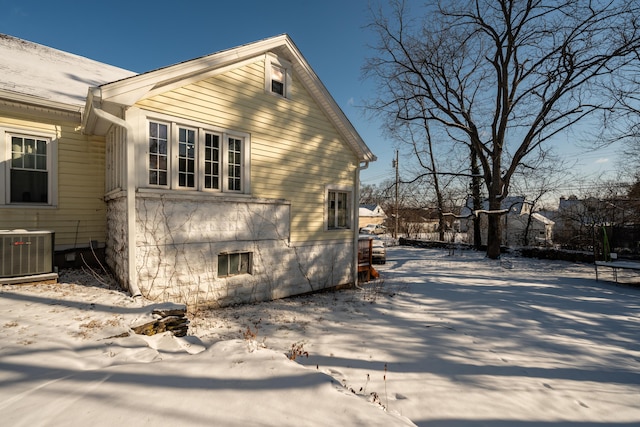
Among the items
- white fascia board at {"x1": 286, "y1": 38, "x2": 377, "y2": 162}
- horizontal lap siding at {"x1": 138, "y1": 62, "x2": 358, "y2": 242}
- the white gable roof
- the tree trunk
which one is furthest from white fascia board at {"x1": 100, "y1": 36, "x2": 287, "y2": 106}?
the tree trunk

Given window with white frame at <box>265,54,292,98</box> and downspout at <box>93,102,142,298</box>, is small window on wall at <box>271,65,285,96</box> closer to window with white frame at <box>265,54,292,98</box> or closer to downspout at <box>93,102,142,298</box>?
window with white frame at <box>265,54,292,98</box>

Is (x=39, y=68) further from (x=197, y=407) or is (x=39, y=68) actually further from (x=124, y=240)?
(x=197, y=407)

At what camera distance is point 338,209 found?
952 cm

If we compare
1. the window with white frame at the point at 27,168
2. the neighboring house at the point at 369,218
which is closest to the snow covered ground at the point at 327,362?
the window with white frame at the point at 27,168

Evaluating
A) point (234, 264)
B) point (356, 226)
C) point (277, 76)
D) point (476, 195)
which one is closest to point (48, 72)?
point (277, 76)

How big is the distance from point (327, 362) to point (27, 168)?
796cm

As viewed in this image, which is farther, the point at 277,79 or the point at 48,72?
the point at 48,72

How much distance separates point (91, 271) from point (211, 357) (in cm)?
556

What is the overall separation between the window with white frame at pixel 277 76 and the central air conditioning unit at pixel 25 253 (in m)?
5.87

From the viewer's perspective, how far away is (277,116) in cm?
772

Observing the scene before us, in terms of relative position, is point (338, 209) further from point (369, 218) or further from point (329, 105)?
point (369, 218)

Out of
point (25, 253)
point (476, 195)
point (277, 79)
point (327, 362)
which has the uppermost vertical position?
point (277, 79)

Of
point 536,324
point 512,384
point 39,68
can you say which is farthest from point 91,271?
point 536,324

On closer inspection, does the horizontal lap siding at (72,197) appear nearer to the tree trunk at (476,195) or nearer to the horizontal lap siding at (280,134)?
the horizontal lap siding at (280,134)
